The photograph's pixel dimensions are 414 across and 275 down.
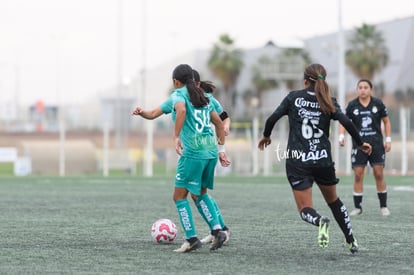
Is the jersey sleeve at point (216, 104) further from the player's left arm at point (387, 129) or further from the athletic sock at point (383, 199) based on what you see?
the athletic sock at point (383, 199)

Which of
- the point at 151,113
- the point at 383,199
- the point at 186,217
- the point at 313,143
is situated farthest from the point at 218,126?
the point at 383,199

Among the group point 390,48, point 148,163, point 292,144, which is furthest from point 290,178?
point 390,48

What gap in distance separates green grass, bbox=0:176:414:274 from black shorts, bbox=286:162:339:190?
0.72 metres

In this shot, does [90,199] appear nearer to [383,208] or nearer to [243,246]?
[383,208]

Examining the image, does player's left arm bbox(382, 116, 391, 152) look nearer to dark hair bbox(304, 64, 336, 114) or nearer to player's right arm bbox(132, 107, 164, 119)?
dark hair bbox(304, 64, 336, 114)

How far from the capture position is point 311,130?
932 cm

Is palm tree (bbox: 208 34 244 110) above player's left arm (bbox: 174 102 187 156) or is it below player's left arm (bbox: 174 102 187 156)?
above

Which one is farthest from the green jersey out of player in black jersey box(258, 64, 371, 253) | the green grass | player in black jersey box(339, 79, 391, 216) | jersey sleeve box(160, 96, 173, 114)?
A: player in black jersey box(339, 79, 391, 216)

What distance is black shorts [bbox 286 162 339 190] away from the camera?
9289 mm

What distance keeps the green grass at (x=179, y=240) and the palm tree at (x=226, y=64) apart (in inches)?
2718

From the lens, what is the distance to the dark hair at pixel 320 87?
9.16 meters

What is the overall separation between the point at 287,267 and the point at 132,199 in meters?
10.4

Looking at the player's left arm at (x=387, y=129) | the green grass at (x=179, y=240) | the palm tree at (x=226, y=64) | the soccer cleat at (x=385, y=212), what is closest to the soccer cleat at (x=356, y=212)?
the green grass at (x=179, y=240)

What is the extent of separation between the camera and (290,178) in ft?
30.9
